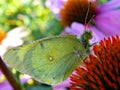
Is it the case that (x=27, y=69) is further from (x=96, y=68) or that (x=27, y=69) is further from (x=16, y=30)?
(x=16, y=30)

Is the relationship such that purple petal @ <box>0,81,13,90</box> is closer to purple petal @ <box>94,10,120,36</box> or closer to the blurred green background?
purple petal @ <box>94,10,120,36</box>

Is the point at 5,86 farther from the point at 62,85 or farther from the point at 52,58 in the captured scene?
the point at 52,58

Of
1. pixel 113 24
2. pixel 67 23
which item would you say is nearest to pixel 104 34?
pixel 113 24

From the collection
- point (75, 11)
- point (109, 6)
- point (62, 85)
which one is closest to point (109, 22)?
point (109, 6)

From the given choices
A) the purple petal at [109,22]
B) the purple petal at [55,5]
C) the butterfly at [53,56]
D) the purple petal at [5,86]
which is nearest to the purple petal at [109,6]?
the purple petal at [109,22]

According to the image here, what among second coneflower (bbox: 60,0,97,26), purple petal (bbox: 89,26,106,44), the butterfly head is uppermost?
second coneflower (bbox: 60,0,97,26)

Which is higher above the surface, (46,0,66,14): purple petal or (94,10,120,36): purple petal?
(46,0,66,14): purple petal

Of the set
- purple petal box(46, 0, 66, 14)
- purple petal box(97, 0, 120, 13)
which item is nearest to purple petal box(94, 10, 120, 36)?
purple petal box(97, 0, 120, 13)

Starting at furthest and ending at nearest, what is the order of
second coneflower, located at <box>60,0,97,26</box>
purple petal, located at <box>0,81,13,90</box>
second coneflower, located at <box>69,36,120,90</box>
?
second coneflower, located at <box>60,0,97,26</box> → purple petal, located at <box>0,81,13,90</box> → second coneflower, located at <box>69,36,120,90</box>
